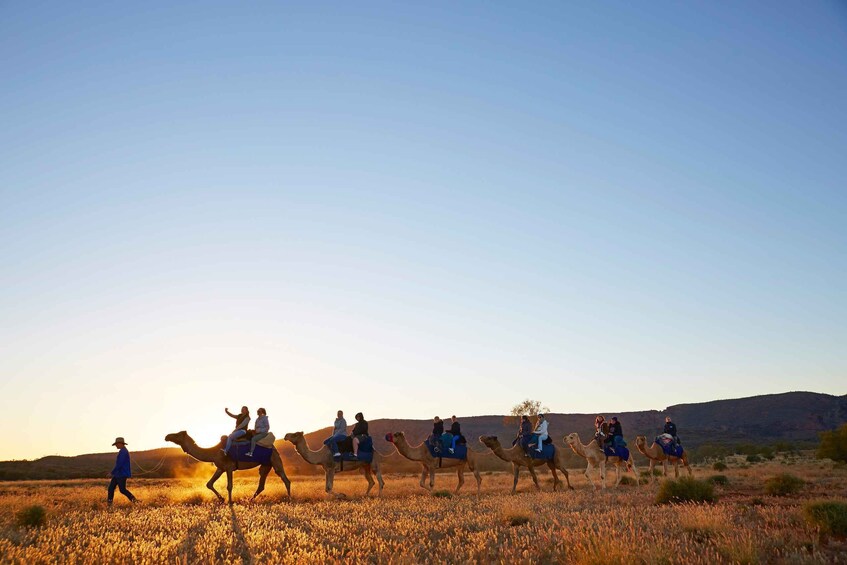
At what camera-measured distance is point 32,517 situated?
12359mm

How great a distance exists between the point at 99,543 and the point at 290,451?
80.8 meters

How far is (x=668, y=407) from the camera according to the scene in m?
130

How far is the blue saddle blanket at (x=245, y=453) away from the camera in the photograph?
19.1m

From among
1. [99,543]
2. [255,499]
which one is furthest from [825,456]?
[99,543]

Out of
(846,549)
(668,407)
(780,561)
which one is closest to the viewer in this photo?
(780,561)

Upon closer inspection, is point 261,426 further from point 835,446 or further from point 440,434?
point 835,446

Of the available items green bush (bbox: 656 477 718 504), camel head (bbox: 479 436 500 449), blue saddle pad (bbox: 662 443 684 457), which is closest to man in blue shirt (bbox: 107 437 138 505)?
camel head (bbox: 479 436 500 449)

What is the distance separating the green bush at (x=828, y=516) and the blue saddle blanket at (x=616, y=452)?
13.2 metres

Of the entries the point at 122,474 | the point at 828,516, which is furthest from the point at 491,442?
the point at 828,516

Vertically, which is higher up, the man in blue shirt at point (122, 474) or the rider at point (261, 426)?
the rider at point (261, 426)

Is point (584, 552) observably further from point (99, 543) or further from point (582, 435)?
point (582, 435)

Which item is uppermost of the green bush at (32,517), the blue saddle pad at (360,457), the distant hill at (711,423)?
the distant hill at (711,423)

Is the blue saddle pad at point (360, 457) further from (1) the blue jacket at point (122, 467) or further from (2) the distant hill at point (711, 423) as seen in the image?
(2) the distant hill at point (711, 423)

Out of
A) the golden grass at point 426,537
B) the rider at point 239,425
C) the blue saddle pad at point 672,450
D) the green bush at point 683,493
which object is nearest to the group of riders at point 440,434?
the rider at point 239,425
